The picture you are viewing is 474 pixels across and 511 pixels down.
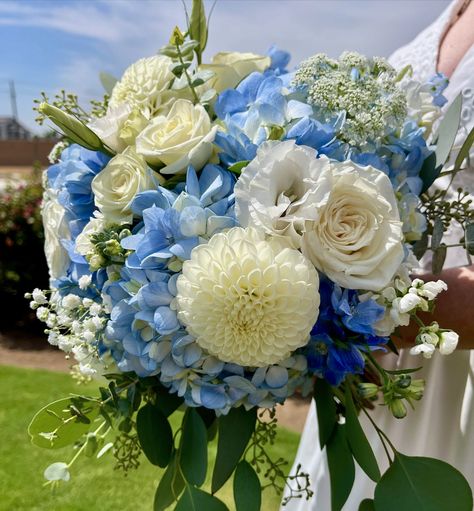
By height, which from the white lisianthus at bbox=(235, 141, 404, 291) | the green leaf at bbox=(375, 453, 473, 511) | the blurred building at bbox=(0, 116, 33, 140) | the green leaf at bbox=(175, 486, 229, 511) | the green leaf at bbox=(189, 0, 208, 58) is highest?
the blurred building at bbox=(0, 116, 33, 140)

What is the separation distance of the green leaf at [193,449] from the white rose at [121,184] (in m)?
0.33

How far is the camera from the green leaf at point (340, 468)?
3.26 ft

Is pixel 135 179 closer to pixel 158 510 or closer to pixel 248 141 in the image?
pixel 248 141

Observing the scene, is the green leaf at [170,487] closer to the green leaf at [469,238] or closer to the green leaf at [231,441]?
the green leaf at [231,441]

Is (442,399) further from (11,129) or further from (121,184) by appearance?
(11,129)

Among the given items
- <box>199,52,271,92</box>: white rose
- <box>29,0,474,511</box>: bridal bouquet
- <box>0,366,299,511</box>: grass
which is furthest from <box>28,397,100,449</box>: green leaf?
<box>0,366,299,511</box>: grass

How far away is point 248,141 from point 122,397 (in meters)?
0.46

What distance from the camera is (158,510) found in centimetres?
110

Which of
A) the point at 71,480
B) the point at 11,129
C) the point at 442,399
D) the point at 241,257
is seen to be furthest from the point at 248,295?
the point at 11,129

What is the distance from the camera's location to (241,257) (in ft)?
2.68

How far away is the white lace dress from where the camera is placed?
4.36ft

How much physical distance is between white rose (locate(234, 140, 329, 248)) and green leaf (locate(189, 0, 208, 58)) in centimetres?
40

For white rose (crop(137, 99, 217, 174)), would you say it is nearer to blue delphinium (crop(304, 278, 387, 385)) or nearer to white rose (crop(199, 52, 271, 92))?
white rose (crop(199, 52, 271, 92))

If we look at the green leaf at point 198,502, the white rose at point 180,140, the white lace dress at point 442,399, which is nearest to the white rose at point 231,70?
the white rose at point 180,140
